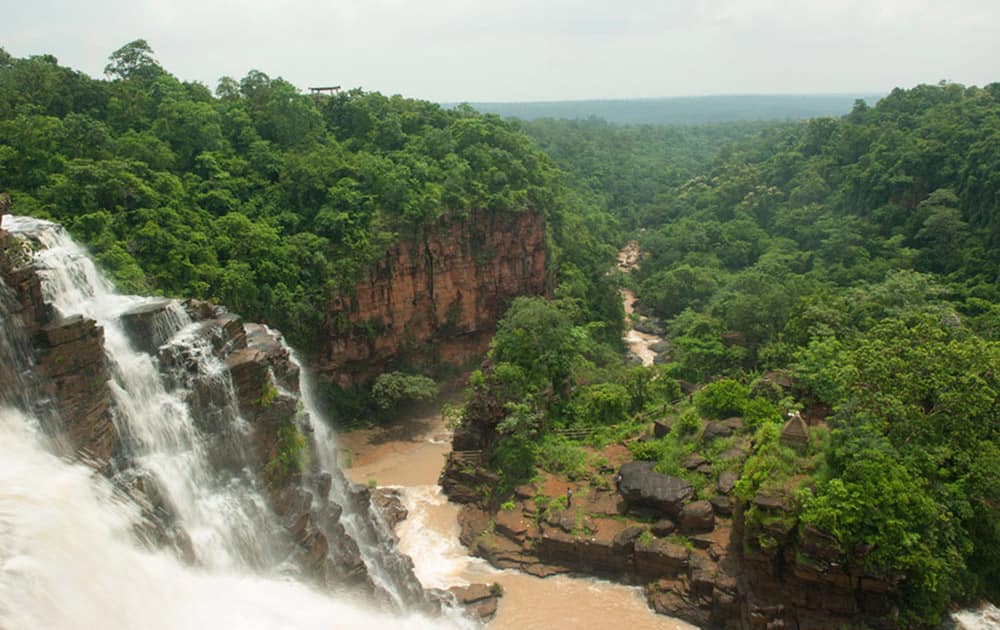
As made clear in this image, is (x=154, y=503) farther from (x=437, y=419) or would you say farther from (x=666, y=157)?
(x=666, y=157)

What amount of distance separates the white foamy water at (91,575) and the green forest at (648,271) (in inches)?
412

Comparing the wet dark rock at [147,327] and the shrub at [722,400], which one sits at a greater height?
the wet dark rock at [147,327]

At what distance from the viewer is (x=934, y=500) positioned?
53.6 feet

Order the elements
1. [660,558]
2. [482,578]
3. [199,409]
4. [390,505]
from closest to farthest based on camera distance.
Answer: [199,409] → [660,558] → [482,578] → [390,505]

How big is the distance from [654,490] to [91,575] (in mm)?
14600

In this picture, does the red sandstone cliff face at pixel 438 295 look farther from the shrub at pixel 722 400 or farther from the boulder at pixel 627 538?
the boulder at pixel 627 538

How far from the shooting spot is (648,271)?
54.2m

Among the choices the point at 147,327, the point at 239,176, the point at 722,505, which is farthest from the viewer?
the point at 239,176

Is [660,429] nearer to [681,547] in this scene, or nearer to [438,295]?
[681,547]

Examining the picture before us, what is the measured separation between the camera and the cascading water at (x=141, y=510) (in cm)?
1032

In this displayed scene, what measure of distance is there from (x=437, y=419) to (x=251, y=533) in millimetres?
17950

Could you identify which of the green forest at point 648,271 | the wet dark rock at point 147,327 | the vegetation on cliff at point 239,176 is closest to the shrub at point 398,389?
the green forest at point 648,271

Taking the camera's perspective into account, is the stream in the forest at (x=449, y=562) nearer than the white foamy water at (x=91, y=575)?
No

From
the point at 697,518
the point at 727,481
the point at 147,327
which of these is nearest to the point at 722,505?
the point at 727,481
